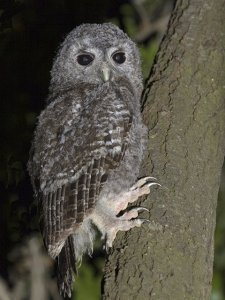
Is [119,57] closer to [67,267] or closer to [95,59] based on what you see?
Result: [95,59]

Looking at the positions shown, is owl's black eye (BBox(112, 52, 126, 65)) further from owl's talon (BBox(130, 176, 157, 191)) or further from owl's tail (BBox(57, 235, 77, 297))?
owl's tail (BBox(57, 235, 77, 297))

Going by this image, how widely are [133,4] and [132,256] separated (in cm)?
341

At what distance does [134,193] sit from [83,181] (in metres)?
0.27

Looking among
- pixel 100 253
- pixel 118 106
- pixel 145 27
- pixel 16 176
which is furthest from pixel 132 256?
pixel 145 27

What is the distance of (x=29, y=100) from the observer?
477 cm

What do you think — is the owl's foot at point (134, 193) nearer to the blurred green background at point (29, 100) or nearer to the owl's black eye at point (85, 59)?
the blurred green background at point (29, 100)

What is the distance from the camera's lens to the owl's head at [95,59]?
3879 millimetres

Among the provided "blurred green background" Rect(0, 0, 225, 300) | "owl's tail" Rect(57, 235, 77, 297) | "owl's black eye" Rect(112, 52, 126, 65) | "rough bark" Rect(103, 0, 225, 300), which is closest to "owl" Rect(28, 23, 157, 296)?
"owl's tail" Rect(57, 235, 77, 297)

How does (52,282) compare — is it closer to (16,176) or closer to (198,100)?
(16,176)

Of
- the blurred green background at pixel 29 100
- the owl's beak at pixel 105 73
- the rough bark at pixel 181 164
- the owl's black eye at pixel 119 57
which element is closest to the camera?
the rough bark at pixel 181 164

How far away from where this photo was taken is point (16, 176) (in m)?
3.87

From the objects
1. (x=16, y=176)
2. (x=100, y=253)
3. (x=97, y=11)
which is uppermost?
(x=97, y=11)

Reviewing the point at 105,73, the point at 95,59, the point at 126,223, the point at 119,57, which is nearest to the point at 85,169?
the point at 126,223

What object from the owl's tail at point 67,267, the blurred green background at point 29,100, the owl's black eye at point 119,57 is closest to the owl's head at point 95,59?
the owl's black eye at point 119,57
